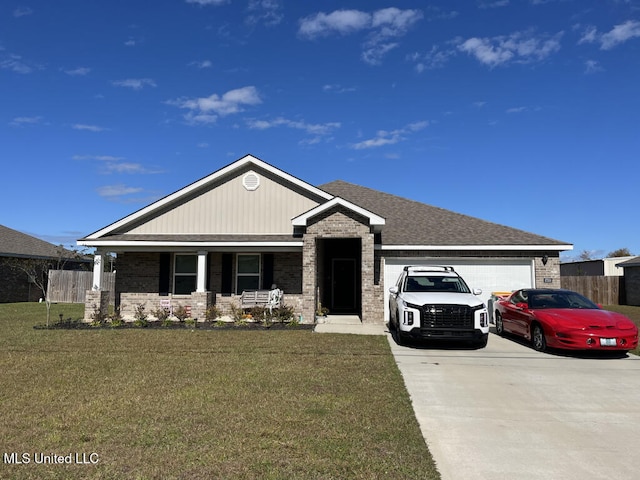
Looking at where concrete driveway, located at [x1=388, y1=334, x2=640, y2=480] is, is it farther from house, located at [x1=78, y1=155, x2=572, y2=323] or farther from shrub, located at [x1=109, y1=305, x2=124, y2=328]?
Result: shrub, located at [x1=109, y1=305, x2=124, y2=328]

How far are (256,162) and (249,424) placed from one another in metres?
12.5

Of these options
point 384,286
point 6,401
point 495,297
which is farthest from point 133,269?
point 495,297

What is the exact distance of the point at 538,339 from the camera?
34.0ft

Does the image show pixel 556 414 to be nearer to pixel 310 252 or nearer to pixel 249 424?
pixel 249 424

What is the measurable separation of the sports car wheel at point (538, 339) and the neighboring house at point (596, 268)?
88.9 feet

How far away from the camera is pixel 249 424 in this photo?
5008mm

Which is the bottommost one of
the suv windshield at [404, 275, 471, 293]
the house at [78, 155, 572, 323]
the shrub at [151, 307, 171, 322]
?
the shrub at [151, 307, 171, 322]

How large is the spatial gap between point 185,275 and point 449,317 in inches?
407

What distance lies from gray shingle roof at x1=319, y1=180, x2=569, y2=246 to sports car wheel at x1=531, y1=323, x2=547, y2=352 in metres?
5.45

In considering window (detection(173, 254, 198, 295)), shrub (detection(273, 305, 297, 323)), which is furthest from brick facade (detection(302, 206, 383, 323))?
window (detection(173, 254, 198, 295))

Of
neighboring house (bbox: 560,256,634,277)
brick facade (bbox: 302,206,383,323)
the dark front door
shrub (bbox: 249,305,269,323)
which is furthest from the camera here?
neighboring house (bbox: 560,256,634,277)

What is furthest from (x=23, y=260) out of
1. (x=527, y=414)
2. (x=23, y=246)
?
(x=527, y=414)

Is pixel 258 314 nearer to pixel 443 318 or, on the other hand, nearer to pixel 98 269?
pixel 98 269

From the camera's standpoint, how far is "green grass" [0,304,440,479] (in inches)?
157
